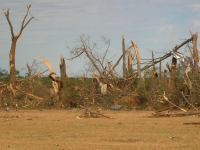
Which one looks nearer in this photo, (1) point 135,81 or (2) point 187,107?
(2) point 187,107

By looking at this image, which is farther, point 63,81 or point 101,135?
point 63,81

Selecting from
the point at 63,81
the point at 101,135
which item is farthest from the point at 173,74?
the point at 101,135

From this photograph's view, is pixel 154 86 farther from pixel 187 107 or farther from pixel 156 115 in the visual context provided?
pixel 156 115

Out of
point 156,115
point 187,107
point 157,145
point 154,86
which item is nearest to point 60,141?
point 157,145

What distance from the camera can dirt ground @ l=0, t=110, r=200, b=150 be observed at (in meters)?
9.83

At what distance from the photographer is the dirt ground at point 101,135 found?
387 inches

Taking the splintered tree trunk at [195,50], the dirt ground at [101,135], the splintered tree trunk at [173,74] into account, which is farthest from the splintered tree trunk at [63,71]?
the dirt ground at [101,135]

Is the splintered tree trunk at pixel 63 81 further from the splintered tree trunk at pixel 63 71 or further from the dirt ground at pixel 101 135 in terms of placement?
the dirt ground at pixel 101 135

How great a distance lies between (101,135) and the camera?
11.7 meters

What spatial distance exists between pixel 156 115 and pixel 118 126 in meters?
3.03

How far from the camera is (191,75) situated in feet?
67.3

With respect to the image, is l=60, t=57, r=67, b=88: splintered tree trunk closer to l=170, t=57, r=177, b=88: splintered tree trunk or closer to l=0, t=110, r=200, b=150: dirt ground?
l=170, t=57, r=177, b=88: splintered tree trunk

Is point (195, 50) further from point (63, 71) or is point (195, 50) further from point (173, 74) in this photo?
point (63, 71)

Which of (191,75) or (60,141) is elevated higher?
(191,75)
